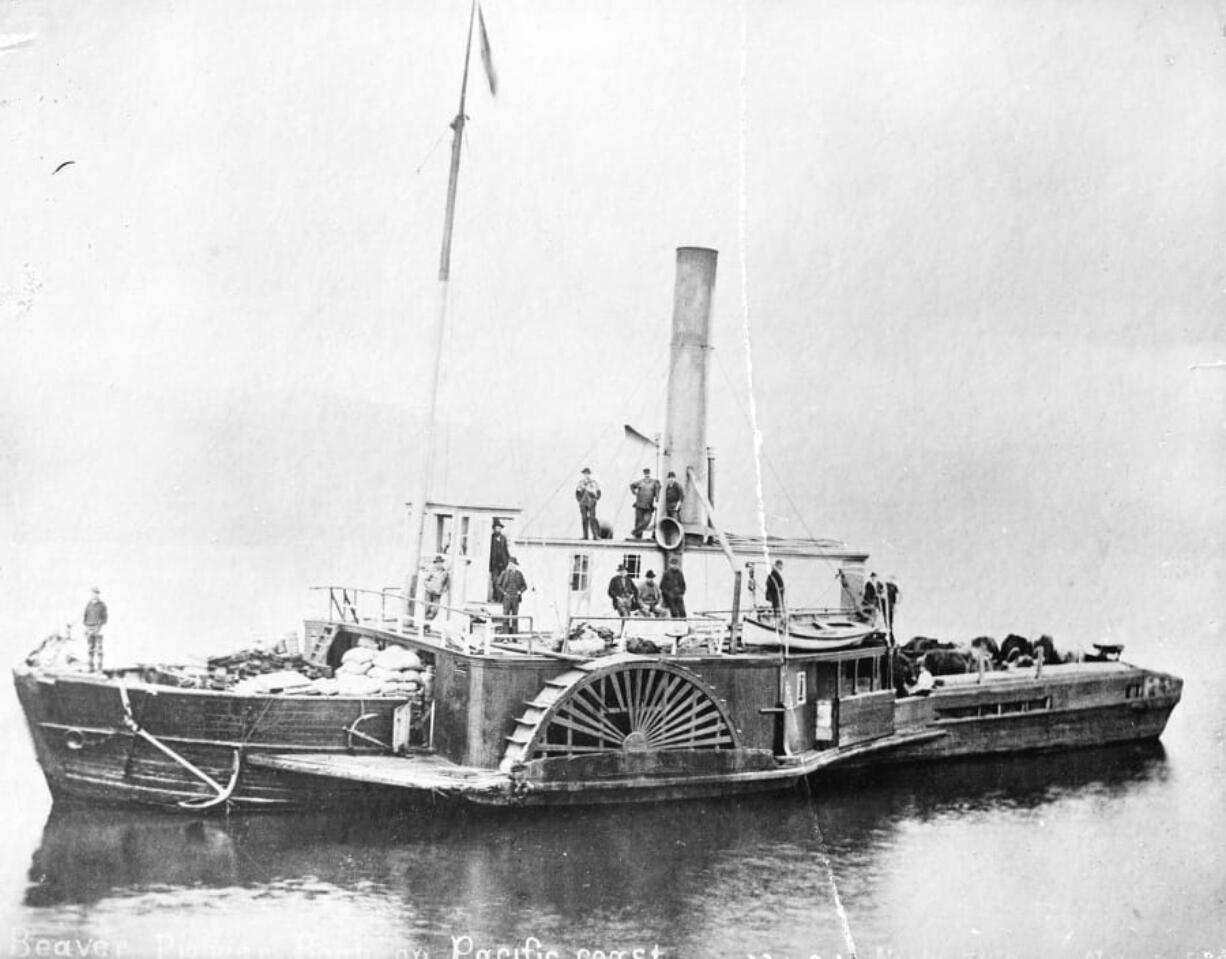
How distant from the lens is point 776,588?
16.5 m

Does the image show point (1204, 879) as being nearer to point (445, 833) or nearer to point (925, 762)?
point (925, 762)

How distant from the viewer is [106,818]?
42.4 ft

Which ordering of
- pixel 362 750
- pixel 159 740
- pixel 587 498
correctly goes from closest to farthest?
pixel 159 740 → pixel 362 750 → pixel 587 498

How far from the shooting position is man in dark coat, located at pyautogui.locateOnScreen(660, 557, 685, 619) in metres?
16.2

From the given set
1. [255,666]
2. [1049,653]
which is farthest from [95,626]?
[1049,653]

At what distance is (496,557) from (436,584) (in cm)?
87

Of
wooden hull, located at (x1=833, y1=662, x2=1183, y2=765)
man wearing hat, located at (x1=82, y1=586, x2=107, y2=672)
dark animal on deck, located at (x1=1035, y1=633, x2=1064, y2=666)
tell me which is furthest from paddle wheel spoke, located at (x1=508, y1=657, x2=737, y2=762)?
dark animal on deck, located at (x1=1035, y1=633, x2=1064, y2=666)

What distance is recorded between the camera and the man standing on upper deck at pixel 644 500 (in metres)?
16.5

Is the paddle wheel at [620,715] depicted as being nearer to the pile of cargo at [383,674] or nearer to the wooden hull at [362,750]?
the wooden hull at [362,750]

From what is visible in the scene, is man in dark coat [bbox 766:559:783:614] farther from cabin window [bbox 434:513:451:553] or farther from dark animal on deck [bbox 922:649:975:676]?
dark animal on deck [bbox 922:649:975:676]

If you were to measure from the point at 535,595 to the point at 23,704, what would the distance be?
6094 mm

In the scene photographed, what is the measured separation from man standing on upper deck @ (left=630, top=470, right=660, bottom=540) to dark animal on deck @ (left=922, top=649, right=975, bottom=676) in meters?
7.18

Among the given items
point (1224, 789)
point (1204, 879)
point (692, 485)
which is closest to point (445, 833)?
point (692, 485)

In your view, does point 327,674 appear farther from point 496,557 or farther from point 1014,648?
point 1014,648
